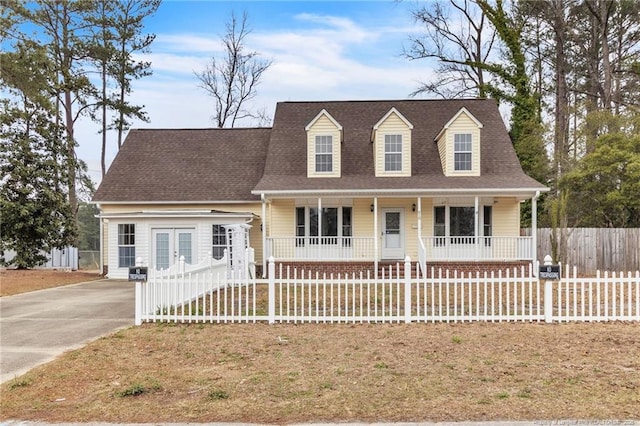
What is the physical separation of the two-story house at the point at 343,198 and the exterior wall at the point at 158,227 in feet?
0.14

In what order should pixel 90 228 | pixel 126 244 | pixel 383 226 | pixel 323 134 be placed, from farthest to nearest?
pixel 90 228 < pixel 126 244 < pixel 323 134 < pixel 383 226

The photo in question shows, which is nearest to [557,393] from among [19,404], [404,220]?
[19,404]

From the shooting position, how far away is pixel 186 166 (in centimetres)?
2203

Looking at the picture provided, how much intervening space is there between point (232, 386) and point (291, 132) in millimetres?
17428

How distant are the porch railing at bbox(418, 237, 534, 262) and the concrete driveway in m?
11.0

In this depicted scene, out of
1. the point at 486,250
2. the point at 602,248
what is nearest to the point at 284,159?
→ the point at 486,250

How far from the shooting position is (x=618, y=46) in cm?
2703

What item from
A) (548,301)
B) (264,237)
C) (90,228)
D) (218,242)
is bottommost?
(548,301)

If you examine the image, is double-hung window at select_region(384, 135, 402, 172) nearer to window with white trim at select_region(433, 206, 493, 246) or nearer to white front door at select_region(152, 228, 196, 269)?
window with white trim at select_region(433, 206, 493, 246)

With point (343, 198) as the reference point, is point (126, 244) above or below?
below

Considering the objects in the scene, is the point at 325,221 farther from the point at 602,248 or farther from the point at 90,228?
the point at 90,228

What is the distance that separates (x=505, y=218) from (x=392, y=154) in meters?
5.23

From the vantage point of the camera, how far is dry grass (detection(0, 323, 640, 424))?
190 inches

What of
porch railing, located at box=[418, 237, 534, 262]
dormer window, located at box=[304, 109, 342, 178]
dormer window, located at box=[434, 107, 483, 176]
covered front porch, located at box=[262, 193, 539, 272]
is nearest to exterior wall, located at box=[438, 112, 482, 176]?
dormer window, located at box=[434, 107, 483, 176]
